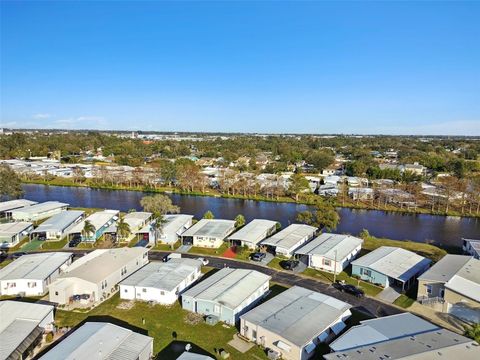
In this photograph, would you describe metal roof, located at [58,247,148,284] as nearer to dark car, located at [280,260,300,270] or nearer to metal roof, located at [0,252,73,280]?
metal roof, located at [0,252,73,280]

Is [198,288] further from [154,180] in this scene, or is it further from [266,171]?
[266,171]

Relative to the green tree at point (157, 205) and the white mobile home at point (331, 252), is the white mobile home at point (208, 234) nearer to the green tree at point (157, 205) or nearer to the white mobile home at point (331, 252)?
the white mobile home at point (331, 252)

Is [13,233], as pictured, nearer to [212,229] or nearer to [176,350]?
[212,229]

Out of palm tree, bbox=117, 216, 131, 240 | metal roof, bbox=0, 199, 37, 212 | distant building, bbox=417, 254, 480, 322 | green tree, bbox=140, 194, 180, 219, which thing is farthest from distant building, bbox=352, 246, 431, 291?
metal roof, bbox=0, 199, 37, 212

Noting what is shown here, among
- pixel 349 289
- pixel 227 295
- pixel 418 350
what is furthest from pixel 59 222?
pixel 418 350

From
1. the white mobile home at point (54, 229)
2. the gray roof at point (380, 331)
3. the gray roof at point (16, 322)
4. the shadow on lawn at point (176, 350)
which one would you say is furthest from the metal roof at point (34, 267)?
the gray roof at point (380, 331)

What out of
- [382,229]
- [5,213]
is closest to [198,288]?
[382,229]
